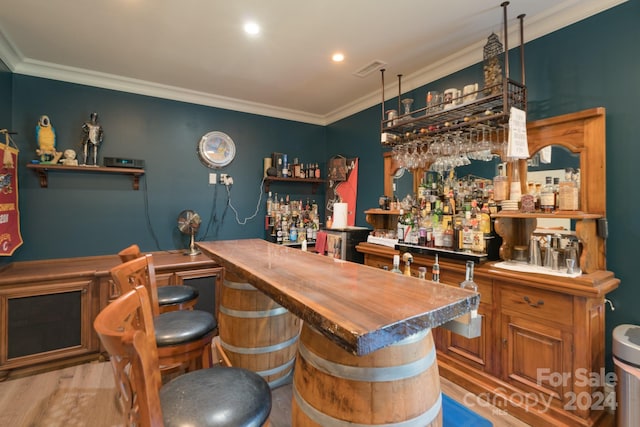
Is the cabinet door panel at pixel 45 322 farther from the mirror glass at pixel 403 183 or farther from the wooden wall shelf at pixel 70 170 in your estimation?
the mirror glass at pixel 403 183

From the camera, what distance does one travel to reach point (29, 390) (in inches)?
83.6

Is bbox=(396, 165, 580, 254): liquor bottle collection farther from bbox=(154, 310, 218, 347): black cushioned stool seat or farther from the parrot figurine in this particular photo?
the parrot figurine

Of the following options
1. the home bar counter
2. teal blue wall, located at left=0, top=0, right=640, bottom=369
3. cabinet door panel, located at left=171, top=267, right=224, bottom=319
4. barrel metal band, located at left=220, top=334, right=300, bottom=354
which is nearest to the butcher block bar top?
the home bar counter

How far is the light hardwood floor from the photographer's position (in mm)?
1792

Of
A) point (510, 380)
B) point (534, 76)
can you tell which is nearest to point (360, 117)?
point (534, 76)

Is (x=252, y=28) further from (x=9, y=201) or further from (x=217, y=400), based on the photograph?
(x=9, y=201)

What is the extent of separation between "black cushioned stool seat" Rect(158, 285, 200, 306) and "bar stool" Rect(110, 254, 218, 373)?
318mm

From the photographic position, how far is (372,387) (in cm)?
87

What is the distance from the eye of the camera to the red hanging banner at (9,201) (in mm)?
2373

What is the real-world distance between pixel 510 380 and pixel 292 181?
3097mm

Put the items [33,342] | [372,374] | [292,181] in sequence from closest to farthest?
[372,374]
[33,342]
[292,181]

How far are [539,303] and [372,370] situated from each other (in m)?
1.37

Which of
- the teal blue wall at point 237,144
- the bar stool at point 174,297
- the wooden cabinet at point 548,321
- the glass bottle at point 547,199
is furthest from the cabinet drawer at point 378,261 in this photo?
the bar stool at point 174,297

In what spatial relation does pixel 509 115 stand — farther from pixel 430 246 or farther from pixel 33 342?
pixel 33 342
